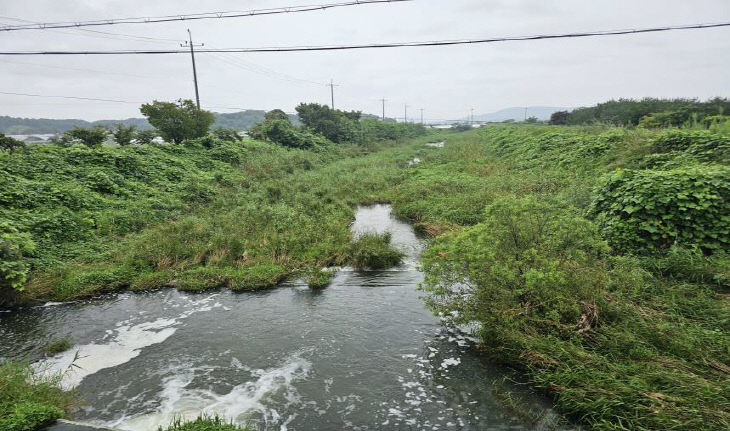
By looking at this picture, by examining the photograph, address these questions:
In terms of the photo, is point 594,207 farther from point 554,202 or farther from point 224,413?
point 224,413

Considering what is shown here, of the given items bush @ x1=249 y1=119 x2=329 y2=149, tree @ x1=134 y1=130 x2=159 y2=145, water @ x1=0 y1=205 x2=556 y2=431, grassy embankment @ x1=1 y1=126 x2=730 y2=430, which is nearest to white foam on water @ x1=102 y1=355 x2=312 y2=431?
water @ x1=0 y1=205 x2=556 y2=431

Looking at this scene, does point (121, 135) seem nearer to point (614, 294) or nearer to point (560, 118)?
point (614, 294)

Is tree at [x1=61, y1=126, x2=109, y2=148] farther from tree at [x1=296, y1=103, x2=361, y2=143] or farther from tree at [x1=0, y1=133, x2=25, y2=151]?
tree at [x1=296, y1=103, x2=361, y2=143]

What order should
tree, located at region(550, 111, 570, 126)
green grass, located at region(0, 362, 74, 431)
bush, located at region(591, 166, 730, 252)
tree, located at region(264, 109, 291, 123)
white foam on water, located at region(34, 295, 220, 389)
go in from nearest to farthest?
green grass, located at region(0, 362, 74, 431) < white foam on water, located at region(34, 295, 220, 389) < bush, located at region(591, 166, 730, 252) < tree, located at region(264, 109, 291, 123) < tree, located at region(550, 111, 570, 126)

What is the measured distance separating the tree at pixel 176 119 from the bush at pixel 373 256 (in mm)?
21432

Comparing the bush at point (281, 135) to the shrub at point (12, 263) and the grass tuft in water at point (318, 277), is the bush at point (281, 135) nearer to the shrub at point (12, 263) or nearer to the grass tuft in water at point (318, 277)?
the grass tuft in water at point (318, 277)

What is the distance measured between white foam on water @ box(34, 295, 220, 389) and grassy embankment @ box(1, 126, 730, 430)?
5.68 ft

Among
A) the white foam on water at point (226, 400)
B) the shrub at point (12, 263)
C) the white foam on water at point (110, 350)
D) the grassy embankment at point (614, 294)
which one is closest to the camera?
the grassy embankment at point (614, 294)

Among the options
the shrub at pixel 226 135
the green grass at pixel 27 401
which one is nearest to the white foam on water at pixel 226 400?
the green grass at pixel 27 401

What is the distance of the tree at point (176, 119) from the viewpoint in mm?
25719

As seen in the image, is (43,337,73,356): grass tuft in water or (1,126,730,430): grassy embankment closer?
(1,126,730,430): grassy embankment

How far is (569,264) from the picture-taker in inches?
260

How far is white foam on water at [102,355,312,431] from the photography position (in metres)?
5.34

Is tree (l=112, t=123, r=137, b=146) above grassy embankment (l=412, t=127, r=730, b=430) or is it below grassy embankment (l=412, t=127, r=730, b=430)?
above
